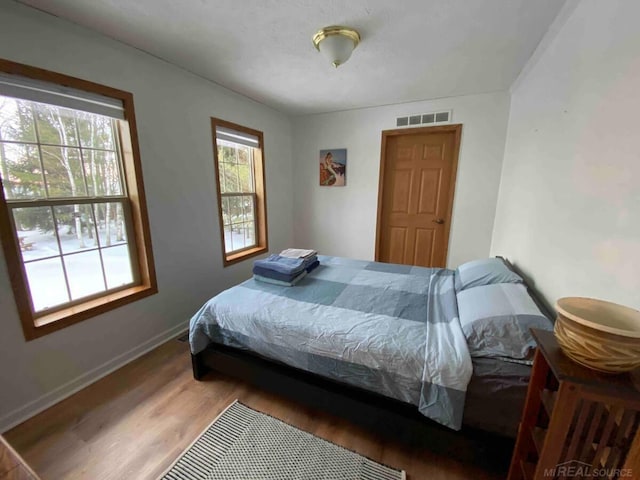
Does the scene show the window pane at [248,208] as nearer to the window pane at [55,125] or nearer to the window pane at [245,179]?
the window pane at [245,179]

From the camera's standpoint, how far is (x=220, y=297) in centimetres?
177

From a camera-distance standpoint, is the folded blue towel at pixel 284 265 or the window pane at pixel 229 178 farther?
the window pane at pixel 229 178

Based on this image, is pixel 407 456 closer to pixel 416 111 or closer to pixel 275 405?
pixel 275 405

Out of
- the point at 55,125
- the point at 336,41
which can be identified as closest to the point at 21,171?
the point at 55,125

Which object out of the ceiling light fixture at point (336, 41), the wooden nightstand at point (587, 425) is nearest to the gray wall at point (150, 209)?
the ceiling light fixture at point (336, 41)

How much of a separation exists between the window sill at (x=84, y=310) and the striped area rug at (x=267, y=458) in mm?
1155

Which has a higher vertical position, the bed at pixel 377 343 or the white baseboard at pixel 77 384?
the bed at pixel 377 343

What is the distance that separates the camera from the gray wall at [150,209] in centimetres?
145

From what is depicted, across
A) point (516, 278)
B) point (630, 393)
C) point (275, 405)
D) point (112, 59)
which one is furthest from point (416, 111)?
point (275, 405)

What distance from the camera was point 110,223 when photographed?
1919 mm

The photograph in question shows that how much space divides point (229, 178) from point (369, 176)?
71.4 inches

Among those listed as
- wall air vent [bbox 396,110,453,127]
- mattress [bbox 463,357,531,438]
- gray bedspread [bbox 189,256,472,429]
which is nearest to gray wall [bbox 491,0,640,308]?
mattress [bbox 463,357,531,438]

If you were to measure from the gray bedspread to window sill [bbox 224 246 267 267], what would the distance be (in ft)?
3.21

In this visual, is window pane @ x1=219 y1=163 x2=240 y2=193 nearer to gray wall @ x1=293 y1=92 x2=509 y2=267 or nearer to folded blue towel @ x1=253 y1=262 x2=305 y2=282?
gray wall @ x1=293 y1=92 x2=509 y2=267
